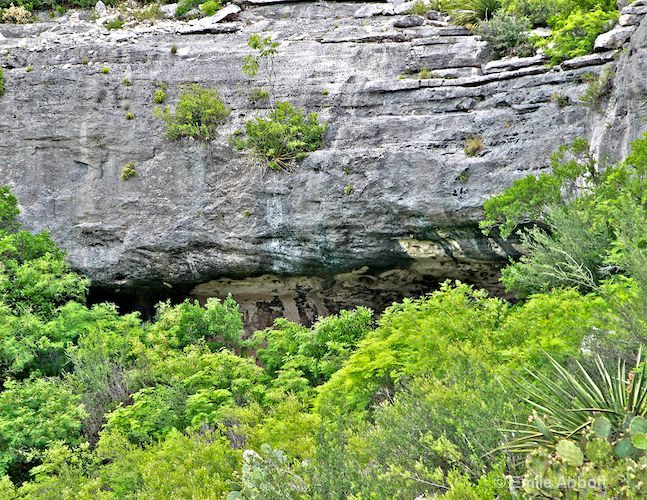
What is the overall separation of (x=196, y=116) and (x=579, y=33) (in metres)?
8.62

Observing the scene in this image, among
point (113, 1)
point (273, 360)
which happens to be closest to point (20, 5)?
point (113, 1)

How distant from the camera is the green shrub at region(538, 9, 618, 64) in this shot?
13.0 metres

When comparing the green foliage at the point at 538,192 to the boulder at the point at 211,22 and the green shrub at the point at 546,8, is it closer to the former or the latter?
the green shrub at the point at 546,8

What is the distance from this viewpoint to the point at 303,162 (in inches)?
548

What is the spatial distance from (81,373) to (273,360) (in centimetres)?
363

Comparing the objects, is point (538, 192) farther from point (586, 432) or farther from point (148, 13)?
point (148, 13)

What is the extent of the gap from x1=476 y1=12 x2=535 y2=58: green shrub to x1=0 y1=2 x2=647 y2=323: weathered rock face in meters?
0.36

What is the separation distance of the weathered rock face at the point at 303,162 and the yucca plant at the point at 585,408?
648 centimetres

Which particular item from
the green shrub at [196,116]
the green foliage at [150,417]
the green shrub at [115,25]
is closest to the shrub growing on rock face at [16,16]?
the green shrub at [115,25]

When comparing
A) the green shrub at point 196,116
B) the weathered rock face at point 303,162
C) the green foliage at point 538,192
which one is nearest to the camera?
the green foliage at point 538,192

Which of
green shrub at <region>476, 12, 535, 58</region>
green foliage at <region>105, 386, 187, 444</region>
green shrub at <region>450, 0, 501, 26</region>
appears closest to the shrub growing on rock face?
green shrub at <region>450, 0, 501, 26</region>

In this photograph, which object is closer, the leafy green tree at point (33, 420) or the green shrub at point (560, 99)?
the leafy green tree at point (33, 420)

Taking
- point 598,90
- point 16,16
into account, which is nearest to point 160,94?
point 16,16

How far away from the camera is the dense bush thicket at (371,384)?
5711 mm
